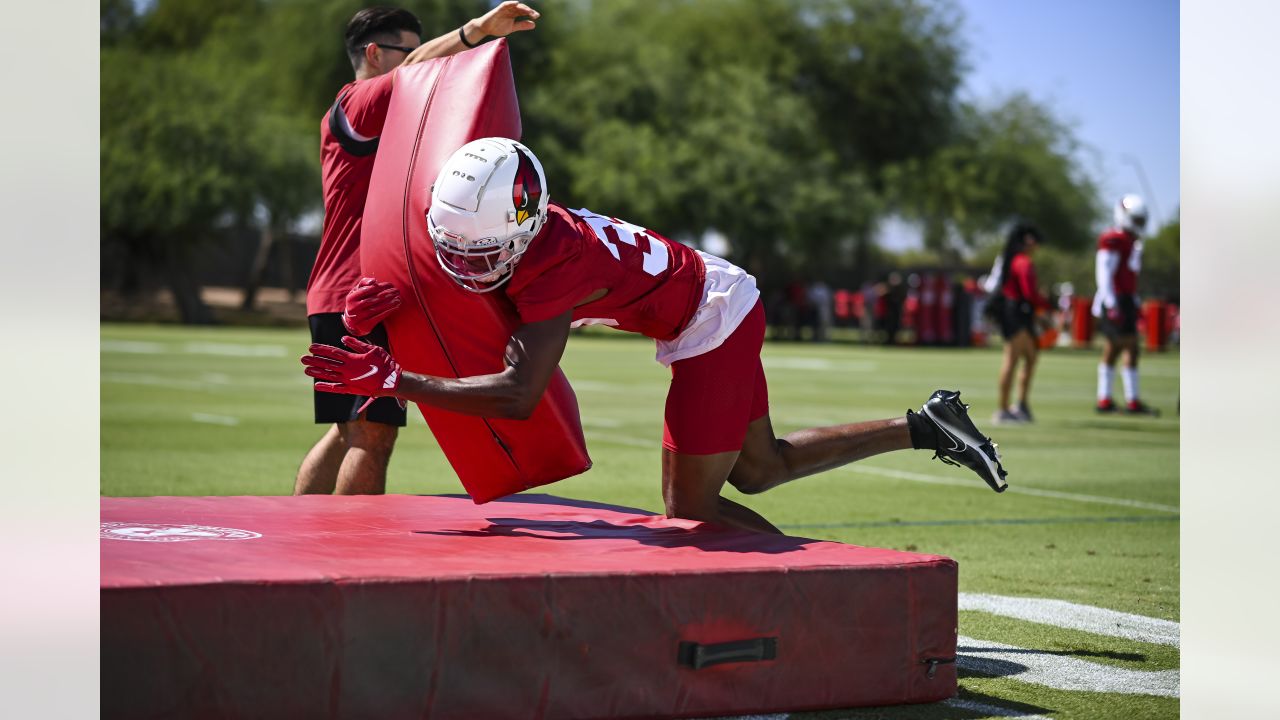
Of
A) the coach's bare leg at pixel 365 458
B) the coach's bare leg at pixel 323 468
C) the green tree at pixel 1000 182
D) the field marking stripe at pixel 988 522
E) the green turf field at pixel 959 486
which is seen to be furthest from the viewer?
the green tree at pixel 1000 182

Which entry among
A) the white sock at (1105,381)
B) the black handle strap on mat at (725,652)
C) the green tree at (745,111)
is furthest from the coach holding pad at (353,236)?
the green tree at (745,111)

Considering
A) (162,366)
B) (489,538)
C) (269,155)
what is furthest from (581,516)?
(269,155)

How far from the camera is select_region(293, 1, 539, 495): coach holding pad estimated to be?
5.70 metres

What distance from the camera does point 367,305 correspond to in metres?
4.63

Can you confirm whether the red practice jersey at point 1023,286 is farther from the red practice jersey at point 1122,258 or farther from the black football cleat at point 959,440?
the black football cleat at point 959,440

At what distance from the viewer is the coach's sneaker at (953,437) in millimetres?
5328

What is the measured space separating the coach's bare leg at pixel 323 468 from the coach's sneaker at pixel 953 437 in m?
2.37

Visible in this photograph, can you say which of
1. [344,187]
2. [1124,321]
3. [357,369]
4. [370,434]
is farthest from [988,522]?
[1124,321]

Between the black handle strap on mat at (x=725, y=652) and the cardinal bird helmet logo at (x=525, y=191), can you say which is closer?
the black handle strap on mat at (x=725, y=652)

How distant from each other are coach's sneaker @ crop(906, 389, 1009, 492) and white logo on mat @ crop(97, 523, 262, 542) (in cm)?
242

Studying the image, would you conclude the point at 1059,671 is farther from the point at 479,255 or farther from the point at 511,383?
the point at 479,255

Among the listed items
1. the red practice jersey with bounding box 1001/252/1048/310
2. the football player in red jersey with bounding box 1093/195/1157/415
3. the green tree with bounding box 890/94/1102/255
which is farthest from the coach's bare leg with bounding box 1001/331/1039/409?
the green tree with bounding box 890/94/1102/255
